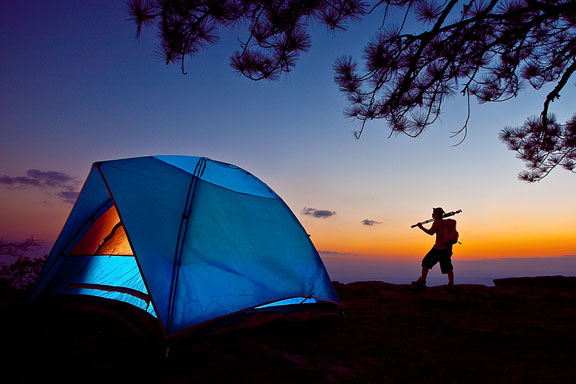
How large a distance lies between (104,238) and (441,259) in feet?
Answer: 25.2

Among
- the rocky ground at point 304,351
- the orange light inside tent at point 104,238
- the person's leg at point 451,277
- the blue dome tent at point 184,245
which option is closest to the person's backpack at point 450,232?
the person's leg at point 451,277

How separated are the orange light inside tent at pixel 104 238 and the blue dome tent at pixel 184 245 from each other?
0.05 ft

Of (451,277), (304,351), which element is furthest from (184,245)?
(451,277)

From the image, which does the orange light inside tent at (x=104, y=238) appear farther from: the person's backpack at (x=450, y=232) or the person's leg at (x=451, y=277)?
the person's leg at (x=451, y=277)

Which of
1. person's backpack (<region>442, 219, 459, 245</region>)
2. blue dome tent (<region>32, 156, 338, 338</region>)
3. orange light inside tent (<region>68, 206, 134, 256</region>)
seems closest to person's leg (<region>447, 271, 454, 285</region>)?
person's backpack (<region>442, 219, 459, 245</region>)

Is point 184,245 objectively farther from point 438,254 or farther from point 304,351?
point 438,254

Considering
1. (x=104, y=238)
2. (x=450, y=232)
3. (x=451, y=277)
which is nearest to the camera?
(x=104, y=238)

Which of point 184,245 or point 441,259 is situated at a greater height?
point 184,245

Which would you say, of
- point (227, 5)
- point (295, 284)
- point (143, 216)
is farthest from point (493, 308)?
point (227, 5)

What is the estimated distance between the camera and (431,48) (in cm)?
514

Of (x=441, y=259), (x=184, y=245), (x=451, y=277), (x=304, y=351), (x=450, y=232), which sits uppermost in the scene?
(x=450, y=232)

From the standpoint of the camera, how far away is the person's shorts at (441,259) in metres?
7.77

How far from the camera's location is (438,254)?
25.7ft

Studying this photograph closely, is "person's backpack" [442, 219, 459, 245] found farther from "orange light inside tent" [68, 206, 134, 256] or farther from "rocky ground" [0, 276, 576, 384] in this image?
"orange light inside tent" [68, 206, 134, 256]
